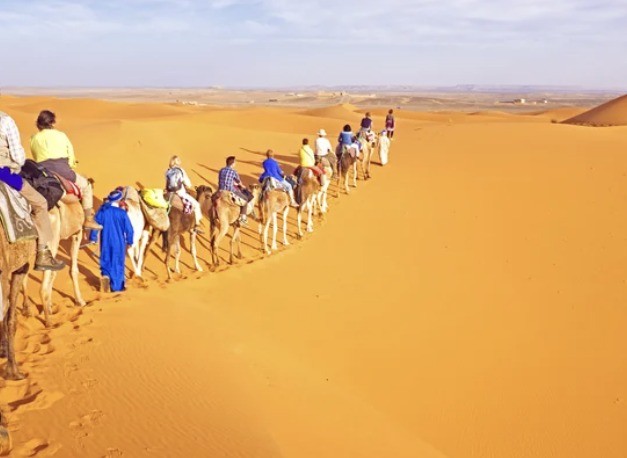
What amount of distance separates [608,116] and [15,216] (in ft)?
155

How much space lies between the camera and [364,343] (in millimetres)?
9078

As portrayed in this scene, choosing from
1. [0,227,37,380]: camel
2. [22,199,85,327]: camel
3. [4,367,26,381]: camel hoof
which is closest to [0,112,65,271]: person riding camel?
[0,227,37,380]: camel

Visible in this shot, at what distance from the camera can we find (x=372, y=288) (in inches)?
454

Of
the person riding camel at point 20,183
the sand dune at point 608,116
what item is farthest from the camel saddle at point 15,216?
the sand dune at point 608,116

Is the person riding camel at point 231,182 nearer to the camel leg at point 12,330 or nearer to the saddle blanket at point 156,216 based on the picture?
the saddle blanket at point 156,216

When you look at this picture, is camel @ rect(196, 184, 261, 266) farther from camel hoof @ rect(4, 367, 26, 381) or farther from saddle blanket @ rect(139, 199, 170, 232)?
camel hoof @ rect(4, 367, 26, 381)

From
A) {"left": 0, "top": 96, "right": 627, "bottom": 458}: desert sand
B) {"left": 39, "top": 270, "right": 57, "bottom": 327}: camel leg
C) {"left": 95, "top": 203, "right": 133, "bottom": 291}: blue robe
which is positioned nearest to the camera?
{"left": 0, "top": 96, "right": 627, "bottom": 458}: desert sand

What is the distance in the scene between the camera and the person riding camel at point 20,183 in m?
6.50

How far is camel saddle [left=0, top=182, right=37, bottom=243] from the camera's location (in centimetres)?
619

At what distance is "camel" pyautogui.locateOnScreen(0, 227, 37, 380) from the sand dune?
43.7 metres

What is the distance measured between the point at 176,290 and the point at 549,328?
669 cm

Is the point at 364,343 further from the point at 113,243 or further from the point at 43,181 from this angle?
the point at 43,181

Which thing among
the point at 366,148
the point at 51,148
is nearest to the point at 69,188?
the point at 51,148

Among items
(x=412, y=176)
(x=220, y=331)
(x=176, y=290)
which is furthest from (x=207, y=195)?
(x=412, y=176)
